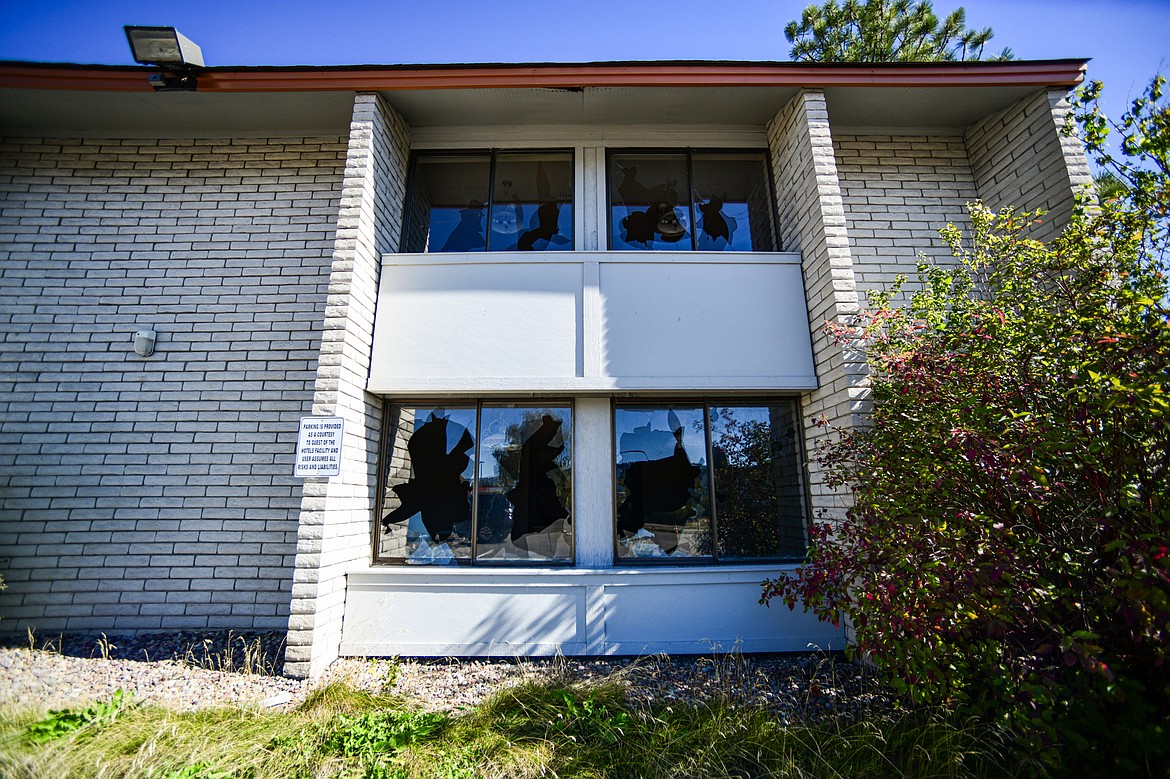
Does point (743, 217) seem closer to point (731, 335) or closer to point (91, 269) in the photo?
point (731, 335)

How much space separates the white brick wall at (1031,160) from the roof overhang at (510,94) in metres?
0.21

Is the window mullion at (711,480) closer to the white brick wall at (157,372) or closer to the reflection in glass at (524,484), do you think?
the reflection in glass at (524,484)

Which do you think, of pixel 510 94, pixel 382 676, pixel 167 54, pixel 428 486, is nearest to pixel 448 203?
pixel 510 94

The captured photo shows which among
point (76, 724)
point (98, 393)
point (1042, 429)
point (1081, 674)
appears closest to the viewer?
point (1081, 674)

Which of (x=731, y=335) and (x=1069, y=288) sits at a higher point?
(x=731, y=335)

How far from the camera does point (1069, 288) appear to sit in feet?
10.7

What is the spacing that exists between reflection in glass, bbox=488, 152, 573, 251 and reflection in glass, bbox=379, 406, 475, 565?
2.29m

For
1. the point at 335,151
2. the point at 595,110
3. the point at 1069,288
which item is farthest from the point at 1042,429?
the point at 335,151

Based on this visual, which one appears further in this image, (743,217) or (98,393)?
(743,217)

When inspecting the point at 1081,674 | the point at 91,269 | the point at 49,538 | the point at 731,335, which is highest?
the point at 91,269

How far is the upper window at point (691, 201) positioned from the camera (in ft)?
20.3

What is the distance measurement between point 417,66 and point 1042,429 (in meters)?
6.56

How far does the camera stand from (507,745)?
3117mm

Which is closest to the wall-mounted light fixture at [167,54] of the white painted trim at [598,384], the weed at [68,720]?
the white painted trim at [598,384]
